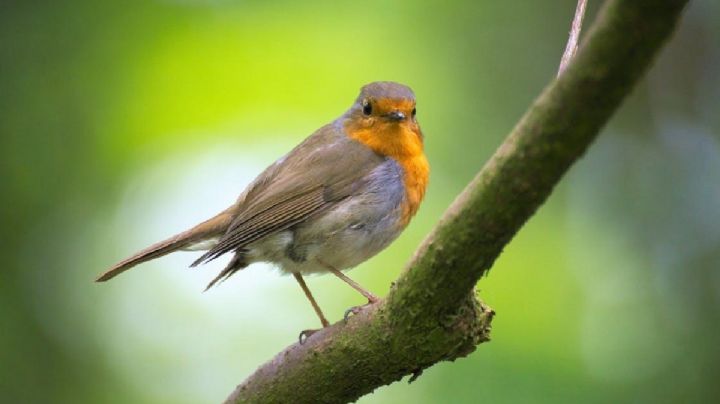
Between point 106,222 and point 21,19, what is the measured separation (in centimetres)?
120

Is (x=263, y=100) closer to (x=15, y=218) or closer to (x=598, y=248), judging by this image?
(x=15, y=218)

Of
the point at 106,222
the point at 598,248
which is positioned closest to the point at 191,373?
the point at 106,222

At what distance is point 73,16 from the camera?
517 cm

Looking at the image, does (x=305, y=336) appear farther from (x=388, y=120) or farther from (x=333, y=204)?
(x=388, y=120)

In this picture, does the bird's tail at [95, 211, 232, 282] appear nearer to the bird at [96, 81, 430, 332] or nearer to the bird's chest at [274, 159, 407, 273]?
the bird at [96, 81, 430, 332]

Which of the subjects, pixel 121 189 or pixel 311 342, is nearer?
pixel 311 342

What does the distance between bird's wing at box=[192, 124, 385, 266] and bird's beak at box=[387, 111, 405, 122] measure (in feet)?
0.63

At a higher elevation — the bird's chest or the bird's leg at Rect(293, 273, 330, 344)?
the bird's chest

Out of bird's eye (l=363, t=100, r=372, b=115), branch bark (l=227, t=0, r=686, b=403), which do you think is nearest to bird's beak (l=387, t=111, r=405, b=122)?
bird's eye (l=363, t=100, r=372, b=115)

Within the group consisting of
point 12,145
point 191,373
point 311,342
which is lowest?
point 311,342

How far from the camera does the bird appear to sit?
448 centimetres

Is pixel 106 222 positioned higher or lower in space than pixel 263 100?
lower

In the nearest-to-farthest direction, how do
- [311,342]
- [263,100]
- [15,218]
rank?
[311,342], [15,218], [263,100]

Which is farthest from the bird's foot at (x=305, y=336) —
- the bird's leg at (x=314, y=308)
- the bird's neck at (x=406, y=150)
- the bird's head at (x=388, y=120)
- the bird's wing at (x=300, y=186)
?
the bird's head at (x=388, y=120)
